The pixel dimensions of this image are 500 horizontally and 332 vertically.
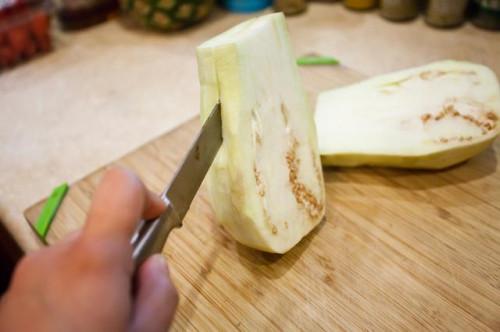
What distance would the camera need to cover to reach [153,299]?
474 millimetres

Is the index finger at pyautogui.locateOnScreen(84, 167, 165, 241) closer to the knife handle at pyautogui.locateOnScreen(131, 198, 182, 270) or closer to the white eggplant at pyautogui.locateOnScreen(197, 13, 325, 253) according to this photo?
the knife handle at pyautogui.locateOnScreen(131, 198, 182, 270)

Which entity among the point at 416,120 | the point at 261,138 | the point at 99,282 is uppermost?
the point at 99,282

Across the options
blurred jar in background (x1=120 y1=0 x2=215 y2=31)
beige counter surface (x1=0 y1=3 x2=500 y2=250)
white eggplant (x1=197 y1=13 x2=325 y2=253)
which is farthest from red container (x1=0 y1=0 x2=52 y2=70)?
white eggplant (x1=197 y1=13 x2=325 y2=253)

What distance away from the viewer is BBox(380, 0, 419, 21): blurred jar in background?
1.68 m

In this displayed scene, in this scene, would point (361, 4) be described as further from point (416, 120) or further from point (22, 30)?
point (22, 30)

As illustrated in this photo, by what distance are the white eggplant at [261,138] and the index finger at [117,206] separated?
11.2 inches

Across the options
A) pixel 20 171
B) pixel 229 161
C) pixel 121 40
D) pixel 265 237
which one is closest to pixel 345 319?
pixel 265 237

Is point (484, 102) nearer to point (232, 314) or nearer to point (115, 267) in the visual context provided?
point (232, 314)

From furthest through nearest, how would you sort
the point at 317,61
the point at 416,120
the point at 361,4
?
the point at 361,4 → the point at 317,61 → the point at 416,120

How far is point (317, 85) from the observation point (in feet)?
4.32

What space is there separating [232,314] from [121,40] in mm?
1512

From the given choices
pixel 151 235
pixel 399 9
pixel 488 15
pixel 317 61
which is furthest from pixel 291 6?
pixel 151 235

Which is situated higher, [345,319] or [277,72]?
[277,72]

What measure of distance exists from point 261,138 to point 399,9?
1223 mm
